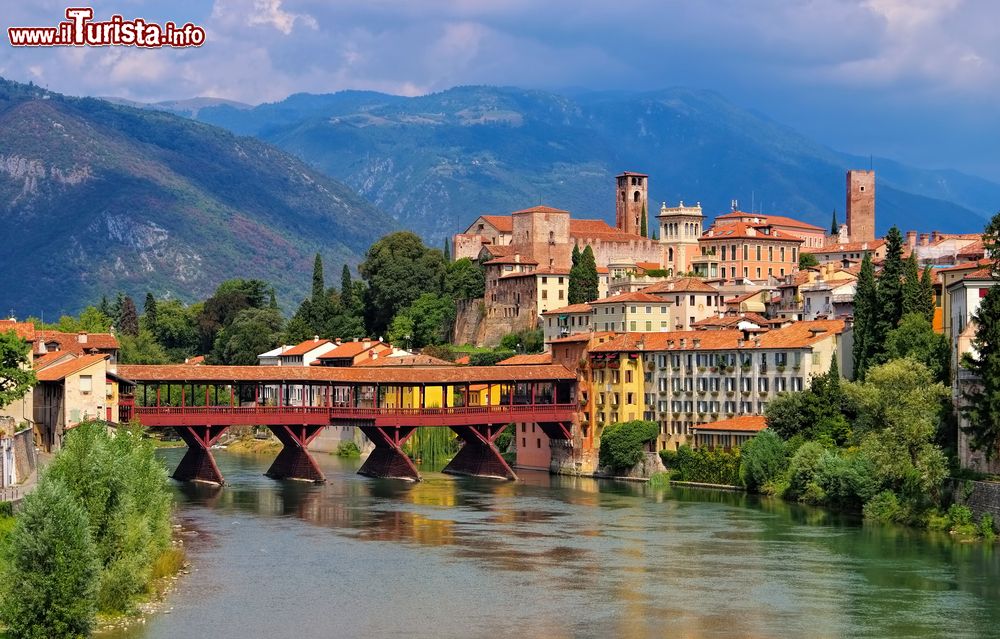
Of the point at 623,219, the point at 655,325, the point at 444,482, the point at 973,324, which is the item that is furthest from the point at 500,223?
the point at 973,324

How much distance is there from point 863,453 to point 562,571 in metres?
19.8

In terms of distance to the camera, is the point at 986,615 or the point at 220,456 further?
the point at 220,456

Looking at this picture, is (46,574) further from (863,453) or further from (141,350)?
(141,350)

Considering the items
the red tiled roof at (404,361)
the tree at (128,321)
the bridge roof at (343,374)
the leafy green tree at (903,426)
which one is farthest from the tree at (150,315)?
the leafy green tree at (903,426)

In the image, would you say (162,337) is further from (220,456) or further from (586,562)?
(586,562)

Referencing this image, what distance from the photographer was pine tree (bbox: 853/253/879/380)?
87750mm

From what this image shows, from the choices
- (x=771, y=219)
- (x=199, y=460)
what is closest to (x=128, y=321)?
(x=771, y=219)

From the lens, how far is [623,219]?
178875mm

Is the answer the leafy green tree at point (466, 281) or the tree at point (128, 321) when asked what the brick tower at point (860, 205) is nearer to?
the leafy green tree at point (466, 281)

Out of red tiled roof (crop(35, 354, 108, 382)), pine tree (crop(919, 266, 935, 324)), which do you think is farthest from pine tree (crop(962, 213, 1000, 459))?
red tiled roof (crop(35, 354, 108, 382))

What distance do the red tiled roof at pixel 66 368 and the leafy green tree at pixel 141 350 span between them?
66342 millimetres

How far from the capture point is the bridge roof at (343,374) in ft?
315

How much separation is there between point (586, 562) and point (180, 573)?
14.5 meters

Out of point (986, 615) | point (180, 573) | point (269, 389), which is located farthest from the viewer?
point (269, 389)
